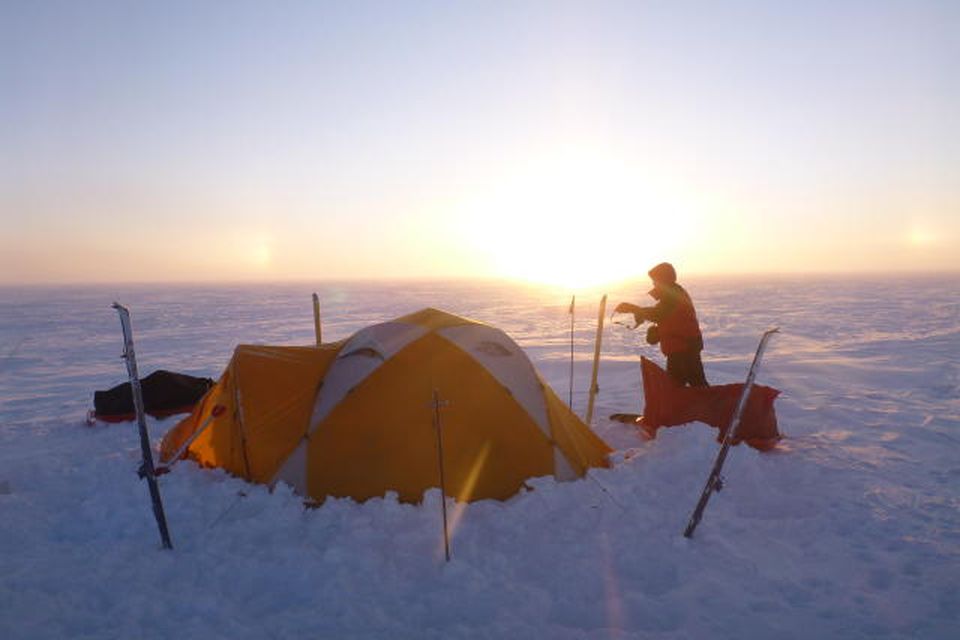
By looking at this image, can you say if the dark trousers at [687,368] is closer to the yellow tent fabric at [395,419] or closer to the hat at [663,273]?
the hat at [663,273]

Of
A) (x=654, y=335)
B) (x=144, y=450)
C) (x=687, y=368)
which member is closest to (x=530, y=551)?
(x=144, y=450)

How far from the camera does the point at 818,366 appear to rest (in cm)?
1243

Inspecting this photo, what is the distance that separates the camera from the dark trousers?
696cm

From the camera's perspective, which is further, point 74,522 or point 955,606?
point 74,522

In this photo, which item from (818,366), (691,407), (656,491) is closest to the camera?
(656,491)

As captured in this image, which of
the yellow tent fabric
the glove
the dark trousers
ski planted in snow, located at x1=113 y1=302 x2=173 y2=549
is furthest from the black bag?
the dark trousers

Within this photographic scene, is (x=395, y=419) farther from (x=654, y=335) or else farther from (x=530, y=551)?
(x=654, y=335)

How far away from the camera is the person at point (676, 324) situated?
689cm

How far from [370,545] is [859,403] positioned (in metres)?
8.55

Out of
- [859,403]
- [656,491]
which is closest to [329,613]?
[656,491]

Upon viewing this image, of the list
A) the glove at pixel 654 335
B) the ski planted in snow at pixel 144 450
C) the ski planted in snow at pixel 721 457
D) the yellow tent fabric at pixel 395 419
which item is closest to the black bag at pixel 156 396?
the yellow tent fabric at pixel 395 419

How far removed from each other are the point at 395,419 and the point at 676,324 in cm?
381

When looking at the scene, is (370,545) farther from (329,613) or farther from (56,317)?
(56,317)

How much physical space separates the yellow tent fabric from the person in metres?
1.80
